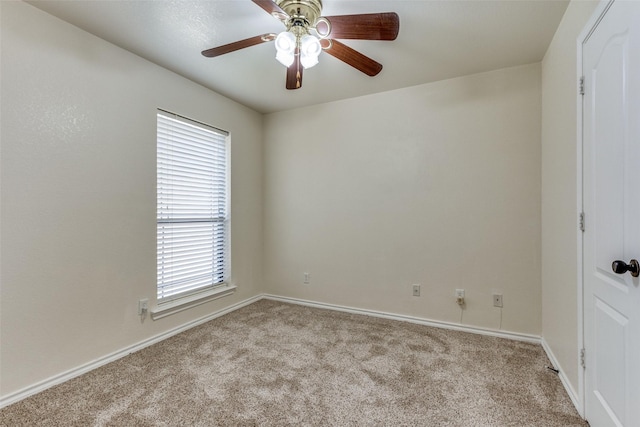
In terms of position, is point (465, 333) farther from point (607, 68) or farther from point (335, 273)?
point (607, 68)

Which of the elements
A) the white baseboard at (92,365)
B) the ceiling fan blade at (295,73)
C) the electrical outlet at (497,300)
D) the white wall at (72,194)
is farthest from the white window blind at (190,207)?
the electrical outlet at (497,300)

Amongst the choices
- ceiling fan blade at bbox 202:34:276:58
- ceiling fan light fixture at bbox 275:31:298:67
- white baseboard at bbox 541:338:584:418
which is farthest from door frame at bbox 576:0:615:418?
ceiling fan blade at bbox 202:34:276:58

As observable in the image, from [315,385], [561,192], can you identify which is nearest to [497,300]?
[561,192]

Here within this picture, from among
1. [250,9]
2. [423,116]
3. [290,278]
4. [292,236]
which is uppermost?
[250,9]

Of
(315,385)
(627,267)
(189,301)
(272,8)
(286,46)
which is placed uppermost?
(272,8)

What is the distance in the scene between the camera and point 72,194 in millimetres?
2031

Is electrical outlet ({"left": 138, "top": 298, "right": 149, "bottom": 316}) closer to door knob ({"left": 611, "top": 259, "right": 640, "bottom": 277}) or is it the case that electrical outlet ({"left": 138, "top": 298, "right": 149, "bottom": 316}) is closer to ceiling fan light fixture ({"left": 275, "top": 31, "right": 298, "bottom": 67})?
ceiling fan light fixture ({"left": 275, "top": 31, "right": 298, "bottom": 67})

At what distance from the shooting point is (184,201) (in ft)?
9.52

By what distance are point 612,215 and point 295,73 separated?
1.87m

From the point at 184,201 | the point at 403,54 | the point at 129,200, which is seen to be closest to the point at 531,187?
the point at 403,54

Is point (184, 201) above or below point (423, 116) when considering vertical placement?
below

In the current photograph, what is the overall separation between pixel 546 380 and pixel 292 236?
2705mm

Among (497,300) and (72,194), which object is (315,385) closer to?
(497,300)

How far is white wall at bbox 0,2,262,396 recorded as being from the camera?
1.78 meters
